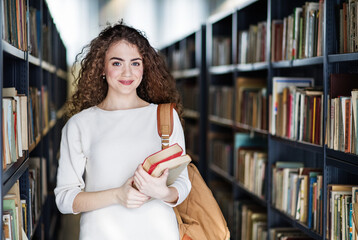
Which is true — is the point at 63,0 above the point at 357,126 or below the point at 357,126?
above

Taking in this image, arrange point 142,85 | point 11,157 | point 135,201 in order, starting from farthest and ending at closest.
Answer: point 142,85 < point 11,157 < point 135,201

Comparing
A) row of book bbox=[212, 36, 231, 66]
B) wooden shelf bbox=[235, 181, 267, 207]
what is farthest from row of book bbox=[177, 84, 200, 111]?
wooden shelf bbox=[235, 181, 267, 207]

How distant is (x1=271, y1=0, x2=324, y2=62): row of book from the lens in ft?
9.16

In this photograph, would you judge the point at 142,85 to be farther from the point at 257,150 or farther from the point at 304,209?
the point at 257,150

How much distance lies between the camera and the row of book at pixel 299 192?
2.73 metres

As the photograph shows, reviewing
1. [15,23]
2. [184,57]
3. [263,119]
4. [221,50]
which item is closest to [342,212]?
[263,119]

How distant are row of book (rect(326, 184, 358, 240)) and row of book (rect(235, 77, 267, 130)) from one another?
1.22m

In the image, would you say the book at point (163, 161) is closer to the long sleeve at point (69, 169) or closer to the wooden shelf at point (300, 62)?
the long sleeve at point (69, 169)

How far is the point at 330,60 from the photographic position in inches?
99.1

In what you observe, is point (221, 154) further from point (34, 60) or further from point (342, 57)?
point (342, 57)

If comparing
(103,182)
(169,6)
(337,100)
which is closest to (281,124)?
(337,100)

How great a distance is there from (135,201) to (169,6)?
7664 millimetres

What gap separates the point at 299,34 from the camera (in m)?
3.02

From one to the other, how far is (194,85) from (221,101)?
160 cm
